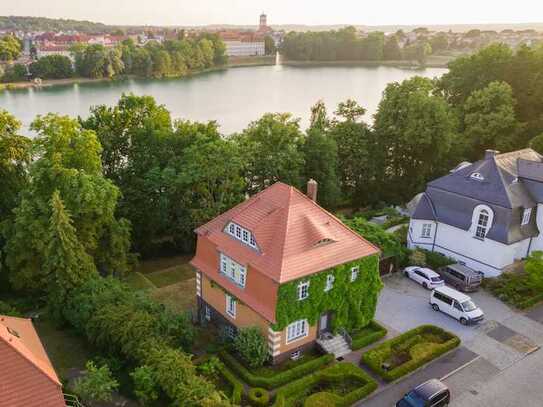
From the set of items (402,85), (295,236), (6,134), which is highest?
(402,85)

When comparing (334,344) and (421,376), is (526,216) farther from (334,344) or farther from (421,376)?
(334,344)

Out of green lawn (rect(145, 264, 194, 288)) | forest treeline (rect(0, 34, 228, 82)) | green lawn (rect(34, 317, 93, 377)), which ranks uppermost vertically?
forest treeline (rect(0, 34, 228, 82))

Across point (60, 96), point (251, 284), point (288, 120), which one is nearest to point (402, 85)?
point (288, 120)

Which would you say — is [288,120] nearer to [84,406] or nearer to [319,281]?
[319,281]

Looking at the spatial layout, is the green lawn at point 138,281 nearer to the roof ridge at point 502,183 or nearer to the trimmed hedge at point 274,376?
the trimmed hedge at point 274,376

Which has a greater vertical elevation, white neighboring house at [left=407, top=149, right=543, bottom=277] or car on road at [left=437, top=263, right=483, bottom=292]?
white neighboring house at [left=407, top=149, right=543, bottom=277]

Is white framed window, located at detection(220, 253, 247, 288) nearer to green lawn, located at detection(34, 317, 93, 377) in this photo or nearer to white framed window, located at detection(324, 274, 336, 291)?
white framed window, located at detection(324, 274, 336, 291)

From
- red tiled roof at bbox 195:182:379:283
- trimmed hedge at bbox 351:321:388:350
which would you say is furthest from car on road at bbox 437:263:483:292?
red tiled roof at bbox 195:182:379:283
